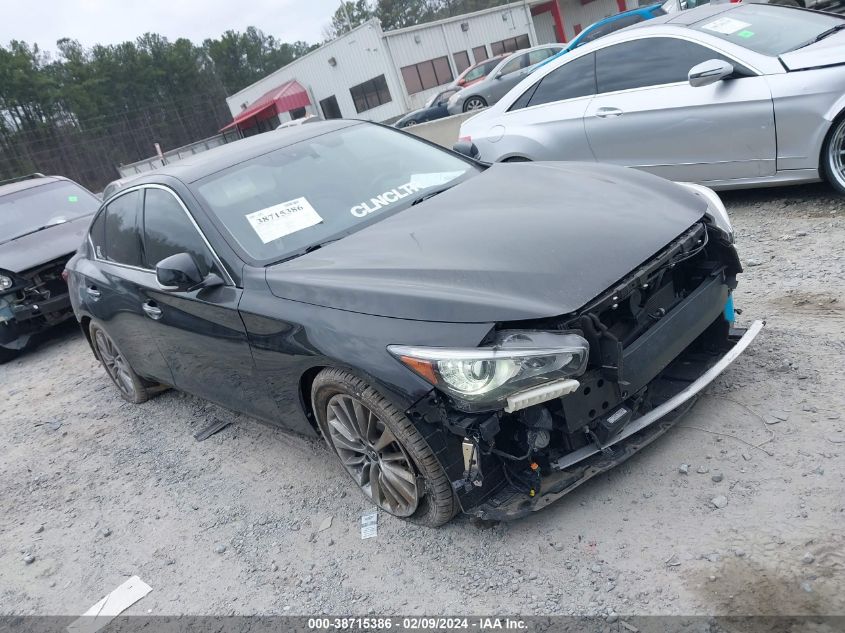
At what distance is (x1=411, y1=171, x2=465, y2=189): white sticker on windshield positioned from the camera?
393cm

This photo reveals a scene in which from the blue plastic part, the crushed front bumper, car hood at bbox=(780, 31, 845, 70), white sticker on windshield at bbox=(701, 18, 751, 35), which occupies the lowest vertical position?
the crushed front bumper

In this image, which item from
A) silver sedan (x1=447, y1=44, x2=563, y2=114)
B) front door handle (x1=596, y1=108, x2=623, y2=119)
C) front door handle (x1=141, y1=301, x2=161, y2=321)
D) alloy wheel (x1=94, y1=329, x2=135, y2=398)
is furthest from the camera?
silver sedan (x1=447, y1=44, x2=563, y2=114)

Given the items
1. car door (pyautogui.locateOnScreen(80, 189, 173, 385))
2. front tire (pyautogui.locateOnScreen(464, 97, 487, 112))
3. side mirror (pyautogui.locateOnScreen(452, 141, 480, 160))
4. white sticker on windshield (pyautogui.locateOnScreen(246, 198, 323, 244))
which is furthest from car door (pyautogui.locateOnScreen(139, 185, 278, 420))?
front tire (pyautogui.locateOnScreen(464, 97, 487, 112))

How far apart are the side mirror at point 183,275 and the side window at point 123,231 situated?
41.4 inches

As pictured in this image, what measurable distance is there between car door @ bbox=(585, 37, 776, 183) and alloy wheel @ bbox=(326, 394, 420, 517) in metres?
3.96

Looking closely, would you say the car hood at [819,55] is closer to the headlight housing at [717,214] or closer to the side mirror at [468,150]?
the headlight housing at [717,214]

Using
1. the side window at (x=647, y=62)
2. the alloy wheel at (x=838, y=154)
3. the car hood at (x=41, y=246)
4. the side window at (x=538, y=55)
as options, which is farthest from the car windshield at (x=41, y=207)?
the side window at (x=538, y=55)

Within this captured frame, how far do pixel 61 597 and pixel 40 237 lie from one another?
→ 5749mm

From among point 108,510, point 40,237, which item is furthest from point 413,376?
point 40,237

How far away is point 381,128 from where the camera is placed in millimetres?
4574

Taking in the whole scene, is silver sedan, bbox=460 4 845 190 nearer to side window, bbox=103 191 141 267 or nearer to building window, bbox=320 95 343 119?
side window, bbox=103 191 141 267

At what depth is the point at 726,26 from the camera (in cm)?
559

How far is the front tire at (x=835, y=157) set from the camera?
16.0 ft

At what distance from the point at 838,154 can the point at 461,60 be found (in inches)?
1439
